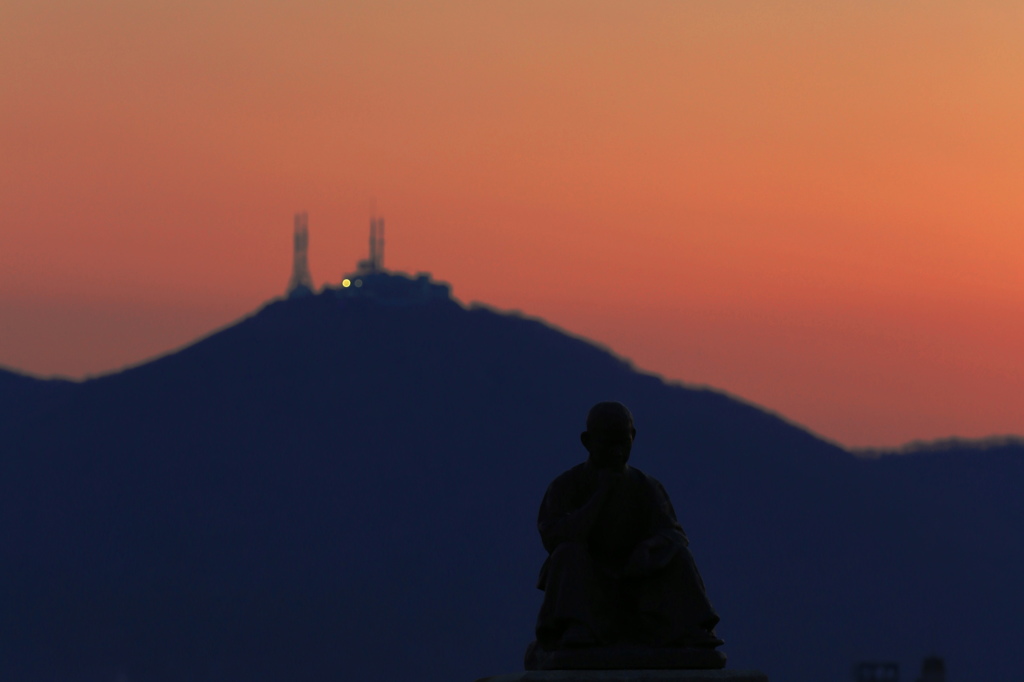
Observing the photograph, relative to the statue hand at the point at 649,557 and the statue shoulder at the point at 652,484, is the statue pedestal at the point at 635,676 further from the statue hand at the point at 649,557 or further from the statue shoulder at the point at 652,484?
the statue shoulder at the point at 652,484

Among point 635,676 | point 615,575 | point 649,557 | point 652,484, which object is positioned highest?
point 652,484

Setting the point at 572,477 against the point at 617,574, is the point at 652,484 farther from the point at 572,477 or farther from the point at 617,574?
the point at 617,574

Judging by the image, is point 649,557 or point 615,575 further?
point 615,575

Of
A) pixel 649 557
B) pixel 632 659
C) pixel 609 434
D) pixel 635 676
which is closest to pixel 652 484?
pixel 609 434

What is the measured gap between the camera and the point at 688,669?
11875mm

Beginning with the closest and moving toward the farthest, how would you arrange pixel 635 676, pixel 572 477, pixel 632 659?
1. pixel 635 676
2. pixel 632 659
3. pixel 572 477

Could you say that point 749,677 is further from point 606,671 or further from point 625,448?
point 625,448

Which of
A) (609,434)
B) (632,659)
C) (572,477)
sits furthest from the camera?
(572,477)

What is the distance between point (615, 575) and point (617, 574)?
21 millimetres

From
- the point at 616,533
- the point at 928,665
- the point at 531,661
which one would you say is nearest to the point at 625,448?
the point at 616,533

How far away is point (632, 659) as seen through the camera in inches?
467

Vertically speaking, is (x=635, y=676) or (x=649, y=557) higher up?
(x=649, y=557)

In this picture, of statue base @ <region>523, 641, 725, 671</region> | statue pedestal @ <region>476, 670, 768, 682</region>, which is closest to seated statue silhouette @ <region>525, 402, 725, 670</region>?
statue base @ <region>523, 641, 725, 671</region>

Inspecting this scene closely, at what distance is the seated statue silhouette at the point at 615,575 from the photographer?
1192 centimetres
